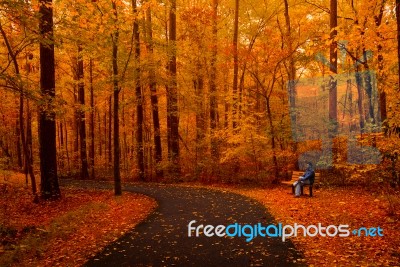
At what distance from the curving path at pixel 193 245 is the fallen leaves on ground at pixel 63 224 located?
572mm

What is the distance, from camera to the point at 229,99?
55.2 feet

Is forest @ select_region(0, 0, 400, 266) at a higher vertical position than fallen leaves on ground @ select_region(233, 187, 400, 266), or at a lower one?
higher

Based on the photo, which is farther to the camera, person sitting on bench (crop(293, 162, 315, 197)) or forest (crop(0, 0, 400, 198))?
person sitting on bench (crop(293, 162, 315, 197))

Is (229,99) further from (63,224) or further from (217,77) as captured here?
(63,224)

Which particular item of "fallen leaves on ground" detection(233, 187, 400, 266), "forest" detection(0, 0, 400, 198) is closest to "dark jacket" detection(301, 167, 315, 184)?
"fallen leaves on ground" detection(233, 187, 400, 266)

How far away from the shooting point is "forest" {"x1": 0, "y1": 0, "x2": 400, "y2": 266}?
29.6ft

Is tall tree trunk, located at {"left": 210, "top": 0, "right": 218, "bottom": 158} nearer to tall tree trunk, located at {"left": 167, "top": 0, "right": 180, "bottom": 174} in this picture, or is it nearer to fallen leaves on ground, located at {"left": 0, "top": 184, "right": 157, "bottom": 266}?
tall tree trunk, located at {"left": 167, "top": 0, "right": 180, "bottom": 174}

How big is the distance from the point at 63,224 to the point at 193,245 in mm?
4582

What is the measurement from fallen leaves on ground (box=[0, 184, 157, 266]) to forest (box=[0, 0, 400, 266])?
5.0 inches

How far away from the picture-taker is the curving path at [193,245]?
6.02 meters

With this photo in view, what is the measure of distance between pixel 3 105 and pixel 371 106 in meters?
25.4

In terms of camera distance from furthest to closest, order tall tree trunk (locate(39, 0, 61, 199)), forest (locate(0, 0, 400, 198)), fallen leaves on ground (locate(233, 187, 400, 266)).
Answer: tall tree trunk (locate(39, 0, 61, 199)) < forest (locate(0, 0, 400, 198)) < fallen leaves on ground (locate(233, 187, 400, 266))

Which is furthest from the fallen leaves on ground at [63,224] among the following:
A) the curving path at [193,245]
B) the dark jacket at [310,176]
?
the dark jacket at [310,176]

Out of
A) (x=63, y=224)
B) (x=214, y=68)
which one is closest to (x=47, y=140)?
(x=63, y=224)
